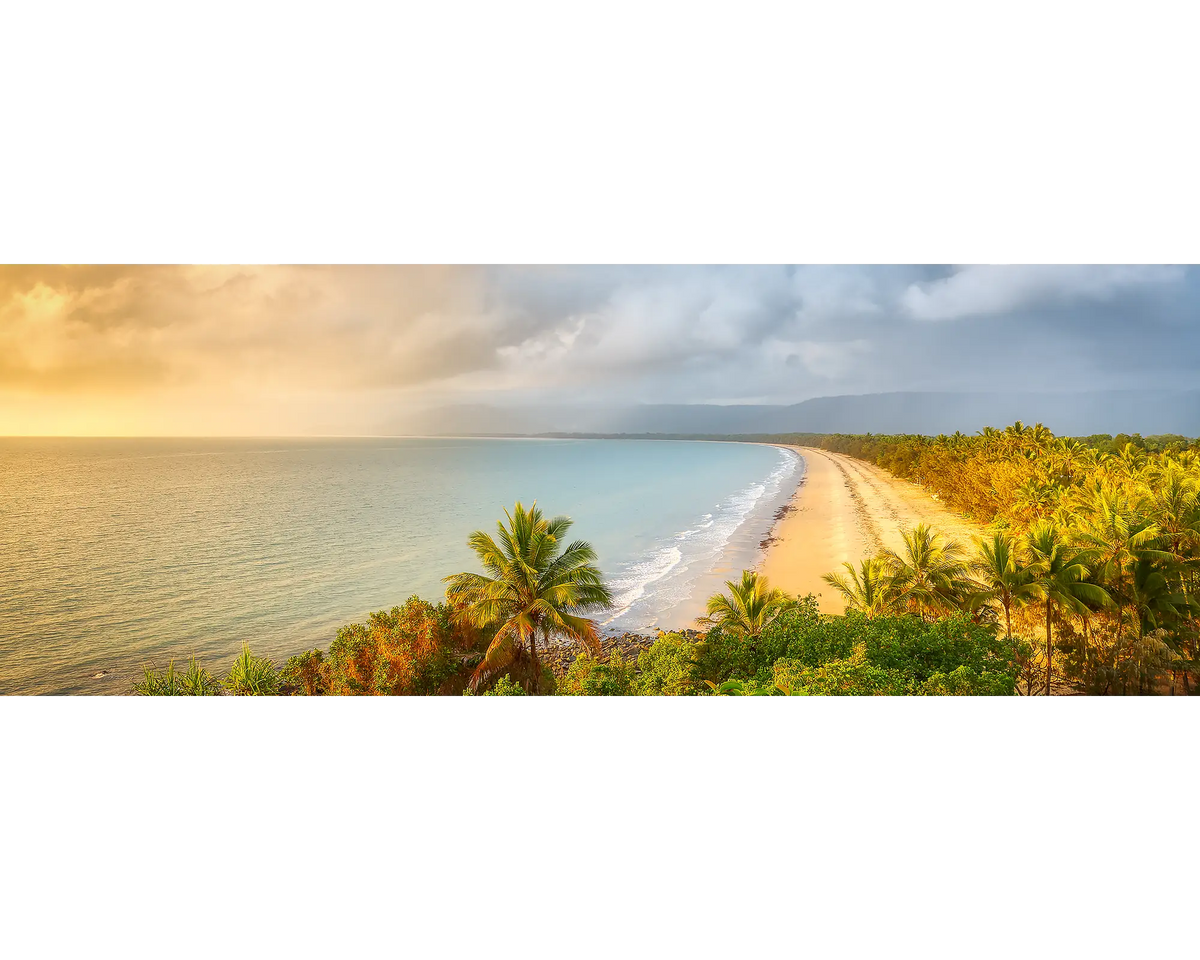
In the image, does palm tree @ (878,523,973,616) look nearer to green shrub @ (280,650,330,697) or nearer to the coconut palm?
the coconut palm

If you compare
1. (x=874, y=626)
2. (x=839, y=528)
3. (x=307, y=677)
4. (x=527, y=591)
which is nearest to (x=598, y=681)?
(x=527, y=591)

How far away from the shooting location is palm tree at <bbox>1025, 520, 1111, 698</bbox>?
6.71 meters

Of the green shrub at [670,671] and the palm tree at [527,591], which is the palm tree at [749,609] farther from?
the palm tree at [527,591]

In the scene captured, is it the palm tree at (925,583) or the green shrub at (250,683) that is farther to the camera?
the palm tree at (925,583)

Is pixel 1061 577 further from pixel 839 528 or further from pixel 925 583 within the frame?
pixel 839 528

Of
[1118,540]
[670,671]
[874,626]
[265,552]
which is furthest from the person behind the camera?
[265,552]

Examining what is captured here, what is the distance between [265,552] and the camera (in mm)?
21422

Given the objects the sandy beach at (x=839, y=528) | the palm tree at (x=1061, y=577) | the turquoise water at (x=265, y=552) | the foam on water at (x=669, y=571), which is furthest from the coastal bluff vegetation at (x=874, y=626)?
the turquoise water at (x=265, y=552)

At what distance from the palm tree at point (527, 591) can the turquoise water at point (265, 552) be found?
3740mm

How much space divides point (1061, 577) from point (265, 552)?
940 inches

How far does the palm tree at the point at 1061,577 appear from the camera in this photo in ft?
22.0

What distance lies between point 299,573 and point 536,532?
14.2 m
